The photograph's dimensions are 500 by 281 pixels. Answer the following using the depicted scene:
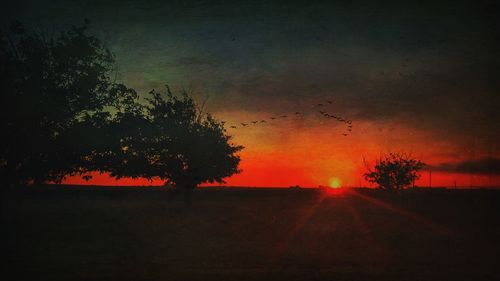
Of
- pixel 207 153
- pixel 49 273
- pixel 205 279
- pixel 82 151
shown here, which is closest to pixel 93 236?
pixel 82 151

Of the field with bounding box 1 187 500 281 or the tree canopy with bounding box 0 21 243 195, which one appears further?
the tree canopy with bounding box 0 21 243 195

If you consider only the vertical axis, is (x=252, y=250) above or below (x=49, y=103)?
below

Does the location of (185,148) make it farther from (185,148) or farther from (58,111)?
(58,111)

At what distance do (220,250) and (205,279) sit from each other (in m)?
6.68

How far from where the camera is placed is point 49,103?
19844 mm

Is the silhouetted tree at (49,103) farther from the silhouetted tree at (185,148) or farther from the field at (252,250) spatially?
the silhouetted tree at (185,148)

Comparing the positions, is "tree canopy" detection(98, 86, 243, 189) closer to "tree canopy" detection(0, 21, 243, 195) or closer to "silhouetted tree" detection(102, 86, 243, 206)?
"silhouetted tree" detection(102, 86, 243, 206)

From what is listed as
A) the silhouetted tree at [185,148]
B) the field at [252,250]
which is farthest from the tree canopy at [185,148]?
the field at [252,250]

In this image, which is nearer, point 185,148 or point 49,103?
point 49,103

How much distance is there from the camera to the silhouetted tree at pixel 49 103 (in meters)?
19.5

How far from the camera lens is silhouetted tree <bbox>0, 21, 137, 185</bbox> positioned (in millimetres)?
19469

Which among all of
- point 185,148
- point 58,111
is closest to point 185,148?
point 185,148

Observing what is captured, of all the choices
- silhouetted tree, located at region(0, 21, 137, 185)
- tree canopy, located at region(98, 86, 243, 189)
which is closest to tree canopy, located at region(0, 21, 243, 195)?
silhouetted tree, located at region(0, 21, 137, 185)

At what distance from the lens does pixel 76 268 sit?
1338 cm
